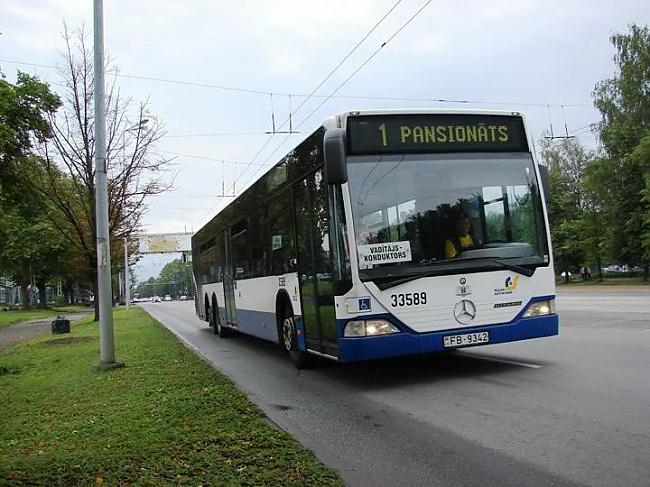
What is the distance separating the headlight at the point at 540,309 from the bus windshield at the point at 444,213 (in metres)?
0.51

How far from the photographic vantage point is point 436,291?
288 inches

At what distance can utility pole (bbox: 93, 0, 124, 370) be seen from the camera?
34.0ft

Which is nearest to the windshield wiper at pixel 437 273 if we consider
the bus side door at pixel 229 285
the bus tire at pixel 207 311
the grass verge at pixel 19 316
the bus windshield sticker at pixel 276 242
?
the bus windshield sticker at pixel 276 242

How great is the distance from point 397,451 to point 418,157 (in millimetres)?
3739

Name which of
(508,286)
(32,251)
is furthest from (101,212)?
(32,251)

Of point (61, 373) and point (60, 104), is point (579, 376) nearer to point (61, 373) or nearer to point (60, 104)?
point (61, 373)

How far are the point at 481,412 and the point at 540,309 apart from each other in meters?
2.26

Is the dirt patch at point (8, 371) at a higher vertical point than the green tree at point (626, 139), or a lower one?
lower

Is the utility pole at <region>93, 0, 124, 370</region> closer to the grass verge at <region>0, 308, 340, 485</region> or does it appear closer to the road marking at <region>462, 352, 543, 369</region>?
the grass verge at <region>0, 308, 340, 485</region>

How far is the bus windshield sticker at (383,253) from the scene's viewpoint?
715 cm

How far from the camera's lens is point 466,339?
740 centimetres

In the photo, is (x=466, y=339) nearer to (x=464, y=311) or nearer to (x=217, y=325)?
(x=464, y=311)

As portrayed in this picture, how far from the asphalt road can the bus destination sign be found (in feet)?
9.45

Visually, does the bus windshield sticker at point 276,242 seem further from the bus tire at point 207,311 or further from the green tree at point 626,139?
the green tree at point 626,139
